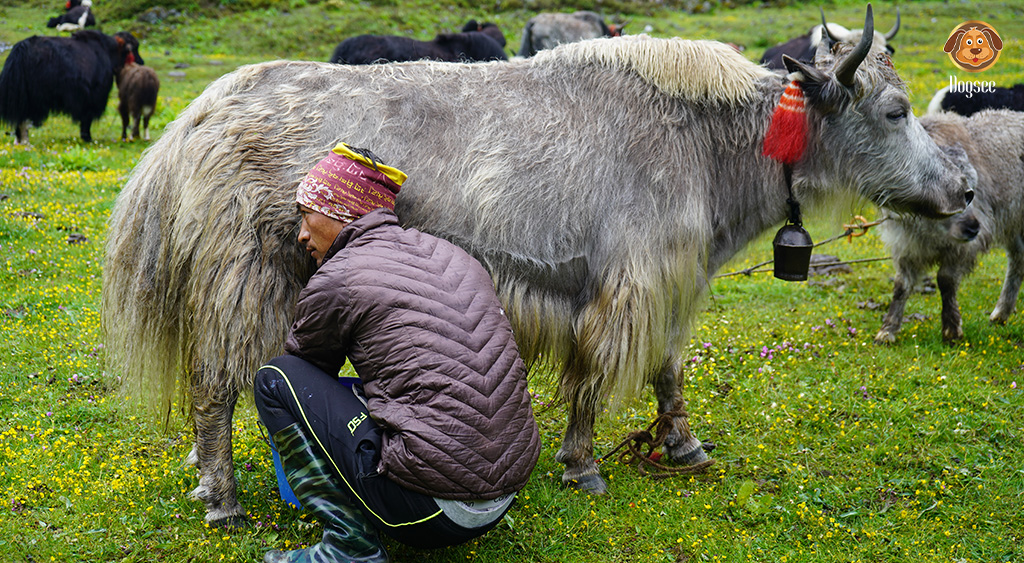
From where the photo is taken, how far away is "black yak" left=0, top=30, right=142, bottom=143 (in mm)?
12312

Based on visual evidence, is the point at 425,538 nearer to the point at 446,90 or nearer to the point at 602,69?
the point at 446,90

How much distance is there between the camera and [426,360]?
2.85 meters

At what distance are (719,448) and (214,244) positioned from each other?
10.0 ft

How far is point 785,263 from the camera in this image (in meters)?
4.11

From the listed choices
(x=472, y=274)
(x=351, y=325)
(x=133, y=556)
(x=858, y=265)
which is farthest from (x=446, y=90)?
(x=858, y=265)

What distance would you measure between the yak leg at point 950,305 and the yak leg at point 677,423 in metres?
2.98

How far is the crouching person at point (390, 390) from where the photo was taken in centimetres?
287

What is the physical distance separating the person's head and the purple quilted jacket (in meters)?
0.20

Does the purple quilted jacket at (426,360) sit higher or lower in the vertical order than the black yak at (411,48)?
higher

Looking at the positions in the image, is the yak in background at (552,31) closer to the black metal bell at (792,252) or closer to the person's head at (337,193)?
the black metal bell at (792,252)

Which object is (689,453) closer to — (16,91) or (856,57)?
(856,57)

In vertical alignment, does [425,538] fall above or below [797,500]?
above

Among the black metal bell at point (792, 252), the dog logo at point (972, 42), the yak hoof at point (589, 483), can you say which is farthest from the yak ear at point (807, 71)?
the dog logo at point (972, 42)

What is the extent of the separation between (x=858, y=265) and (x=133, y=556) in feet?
25.0
